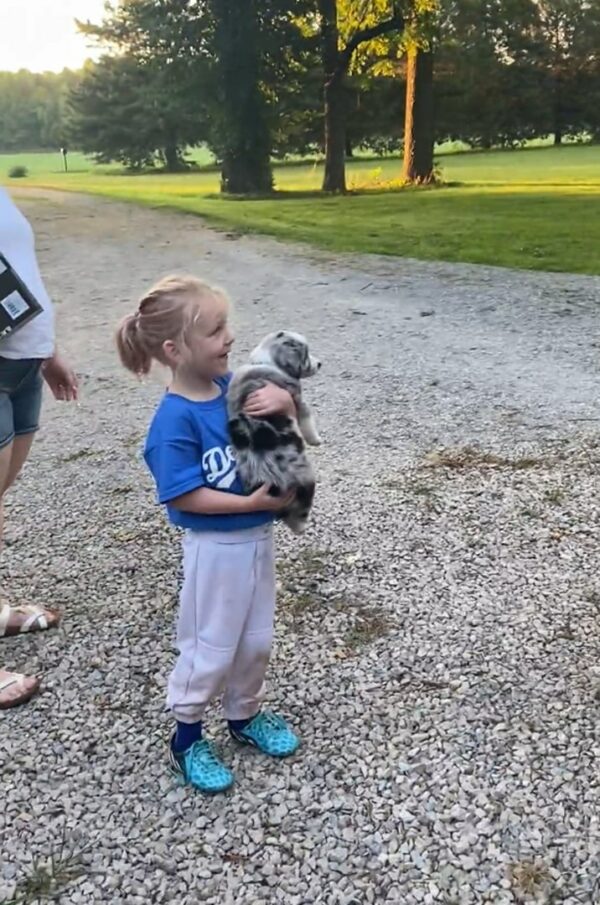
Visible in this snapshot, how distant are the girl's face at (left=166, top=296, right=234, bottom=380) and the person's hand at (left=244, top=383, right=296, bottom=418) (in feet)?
0.42

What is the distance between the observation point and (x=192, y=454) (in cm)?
233

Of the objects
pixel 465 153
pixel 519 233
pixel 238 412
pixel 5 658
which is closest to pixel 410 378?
pixel 5 658

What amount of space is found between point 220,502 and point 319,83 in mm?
27592

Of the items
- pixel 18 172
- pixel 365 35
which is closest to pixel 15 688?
pixel 365 35

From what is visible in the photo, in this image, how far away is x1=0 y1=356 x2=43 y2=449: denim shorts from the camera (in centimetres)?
300

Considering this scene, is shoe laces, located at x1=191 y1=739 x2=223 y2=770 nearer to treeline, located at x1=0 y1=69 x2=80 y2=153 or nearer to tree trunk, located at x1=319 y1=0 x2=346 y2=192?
tree trunk, located at x1=319 y1=0 x2=346 y2=192

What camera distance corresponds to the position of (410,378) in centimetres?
710

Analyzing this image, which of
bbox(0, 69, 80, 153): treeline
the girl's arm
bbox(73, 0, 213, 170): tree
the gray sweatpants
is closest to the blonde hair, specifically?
the girl's arm

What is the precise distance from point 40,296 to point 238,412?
101 cm

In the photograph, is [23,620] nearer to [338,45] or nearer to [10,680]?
[10,680]

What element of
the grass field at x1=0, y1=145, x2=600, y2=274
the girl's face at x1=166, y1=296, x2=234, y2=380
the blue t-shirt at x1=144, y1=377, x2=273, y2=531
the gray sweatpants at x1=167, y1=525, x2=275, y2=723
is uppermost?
the girl's face at x1=166, y1=296, x2=234, y2=380

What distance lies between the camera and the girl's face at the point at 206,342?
232cm

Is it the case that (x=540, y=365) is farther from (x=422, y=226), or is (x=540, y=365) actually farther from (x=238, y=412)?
(x=422, y=226)

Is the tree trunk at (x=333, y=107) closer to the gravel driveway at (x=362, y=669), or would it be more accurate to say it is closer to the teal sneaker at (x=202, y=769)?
the gravel driveway at (x=362, y=669)
